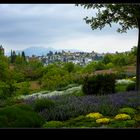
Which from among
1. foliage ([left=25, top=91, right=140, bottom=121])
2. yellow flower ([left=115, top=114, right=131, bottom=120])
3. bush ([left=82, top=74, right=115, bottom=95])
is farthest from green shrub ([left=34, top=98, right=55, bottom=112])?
bush ([left=82, top=74, right=115, bottom=95])

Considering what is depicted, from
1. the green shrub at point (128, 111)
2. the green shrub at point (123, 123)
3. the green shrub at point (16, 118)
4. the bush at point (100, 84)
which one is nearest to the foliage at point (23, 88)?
the bush at point (100, 84)

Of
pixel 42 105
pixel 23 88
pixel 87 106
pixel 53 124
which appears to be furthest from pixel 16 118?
pixel 23 88

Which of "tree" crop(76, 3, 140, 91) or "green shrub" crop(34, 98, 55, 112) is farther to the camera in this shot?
"tree" crop(76, 3, 140, 91)

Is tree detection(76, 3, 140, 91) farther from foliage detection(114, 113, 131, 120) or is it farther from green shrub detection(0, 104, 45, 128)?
green shrub detection(0, 104, 45, 128)

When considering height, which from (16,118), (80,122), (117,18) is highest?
(117,18)

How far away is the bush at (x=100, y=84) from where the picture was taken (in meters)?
12.5

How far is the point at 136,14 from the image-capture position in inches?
521

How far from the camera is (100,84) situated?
41.1ft

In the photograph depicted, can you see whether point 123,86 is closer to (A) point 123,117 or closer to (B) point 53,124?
(A) point 123,117

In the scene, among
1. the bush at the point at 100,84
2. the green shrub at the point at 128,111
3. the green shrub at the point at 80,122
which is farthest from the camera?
the bush at the point at 100,84

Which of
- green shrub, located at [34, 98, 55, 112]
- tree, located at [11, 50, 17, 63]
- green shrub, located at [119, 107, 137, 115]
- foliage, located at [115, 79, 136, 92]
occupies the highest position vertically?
tree, located at [11, 50, 17, 63]

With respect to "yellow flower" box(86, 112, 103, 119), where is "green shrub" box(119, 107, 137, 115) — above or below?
above

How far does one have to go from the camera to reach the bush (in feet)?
41.1

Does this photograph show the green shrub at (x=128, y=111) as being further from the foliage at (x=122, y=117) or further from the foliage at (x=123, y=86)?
the foliage at (x=123, y=86)
